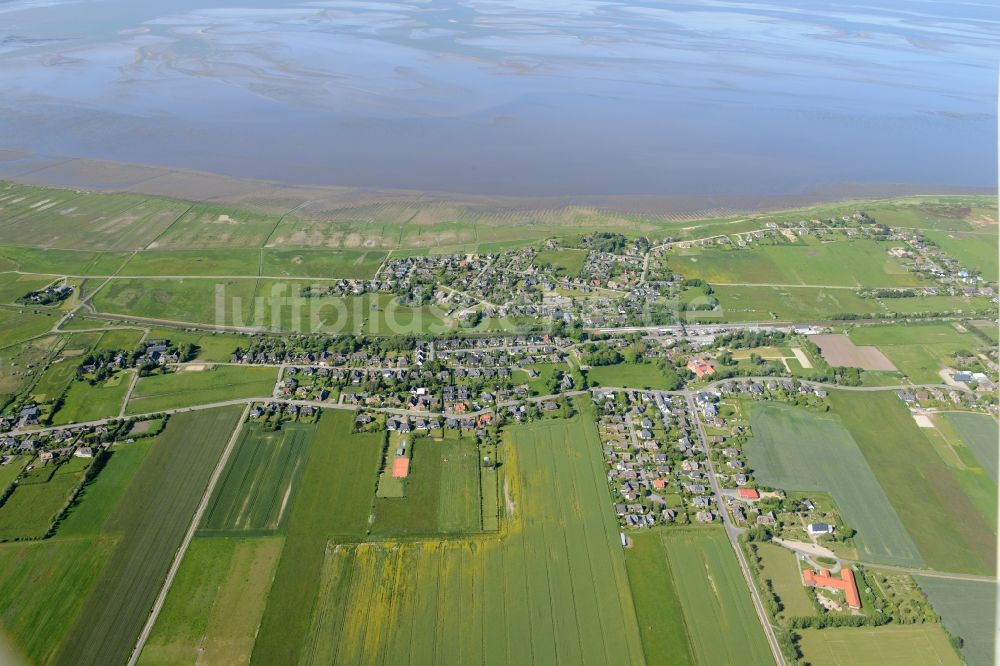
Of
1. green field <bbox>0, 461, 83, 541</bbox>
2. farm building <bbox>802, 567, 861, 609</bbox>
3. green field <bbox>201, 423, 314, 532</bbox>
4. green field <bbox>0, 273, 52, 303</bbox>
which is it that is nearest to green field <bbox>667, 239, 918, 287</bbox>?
farm building <bbox>802, 567, 861, 609</bbox>

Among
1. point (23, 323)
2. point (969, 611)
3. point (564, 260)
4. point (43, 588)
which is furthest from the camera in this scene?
point (564, 260)

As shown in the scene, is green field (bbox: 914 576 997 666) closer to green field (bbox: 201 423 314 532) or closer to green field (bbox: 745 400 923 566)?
green field (bbox: 745 400 923 566)

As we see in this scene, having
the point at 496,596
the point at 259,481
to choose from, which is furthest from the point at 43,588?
the point at 496,596

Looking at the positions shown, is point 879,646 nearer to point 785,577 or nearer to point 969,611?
point 785,577

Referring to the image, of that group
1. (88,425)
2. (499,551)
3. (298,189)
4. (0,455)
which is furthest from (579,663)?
(298,189)

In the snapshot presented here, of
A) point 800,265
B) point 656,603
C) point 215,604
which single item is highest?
point 800,265

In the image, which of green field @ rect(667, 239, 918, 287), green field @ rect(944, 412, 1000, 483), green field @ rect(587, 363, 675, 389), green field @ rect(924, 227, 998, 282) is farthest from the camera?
green field @ rect(924, 227, 998, 282)

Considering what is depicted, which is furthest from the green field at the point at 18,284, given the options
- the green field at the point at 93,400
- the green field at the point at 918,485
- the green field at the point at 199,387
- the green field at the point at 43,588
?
the green field at the point at 918,485

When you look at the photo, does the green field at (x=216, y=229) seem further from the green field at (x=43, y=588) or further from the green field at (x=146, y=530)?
the green field at (x=43, y=588)
